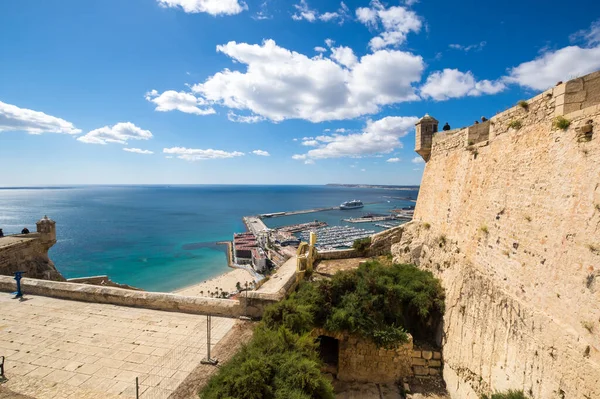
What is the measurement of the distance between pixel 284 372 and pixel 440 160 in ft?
37.6

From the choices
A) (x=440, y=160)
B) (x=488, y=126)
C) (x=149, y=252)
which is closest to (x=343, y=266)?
(x=440, y=160)

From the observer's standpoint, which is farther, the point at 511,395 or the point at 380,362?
the point at 380,362

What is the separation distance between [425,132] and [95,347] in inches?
581

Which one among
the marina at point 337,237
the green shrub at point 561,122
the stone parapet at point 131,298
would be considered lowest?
the marina at point 337,237

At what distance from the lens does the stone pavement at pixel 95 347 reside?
4.83m

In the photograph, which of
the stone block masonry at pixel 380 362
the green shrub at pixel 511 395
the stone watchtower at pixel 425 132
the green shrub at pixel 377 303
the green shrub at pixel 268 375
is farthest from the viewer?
the stone watchtower at pixel 425 132

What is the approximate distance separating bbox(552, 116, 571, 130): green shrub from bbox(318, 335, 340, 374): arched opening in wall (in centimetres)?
882

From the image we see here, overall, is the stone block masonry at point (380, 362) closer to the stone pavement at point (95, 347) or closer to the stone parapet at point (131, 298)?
the stone parapet at point (131, 298)

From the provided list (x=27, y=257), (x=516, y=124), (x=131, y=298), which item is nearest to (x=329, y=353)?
(x=131, y=298)

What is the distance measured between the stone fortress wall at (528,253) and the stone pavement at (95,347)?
6845 millimetres

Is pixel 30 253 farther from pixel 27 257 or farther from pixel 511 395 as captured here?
pixel 511 395

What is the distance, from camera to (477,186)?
30.7ft

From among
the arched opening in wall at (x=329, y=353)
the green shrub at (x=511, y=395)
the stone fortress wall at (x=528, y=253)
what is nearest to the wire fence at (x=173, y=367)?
the arched opening in wall at (x=329, y=353)

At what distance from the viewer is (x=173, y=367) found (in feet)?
17.6
